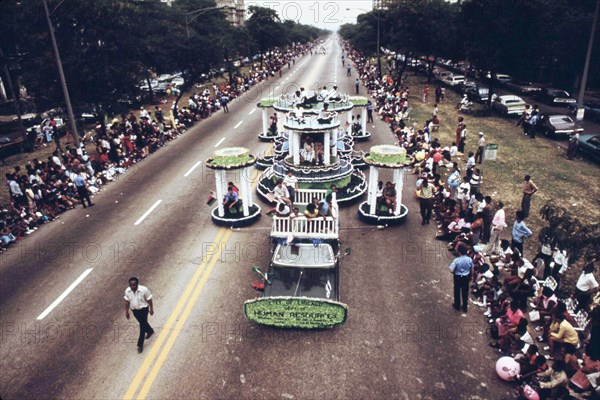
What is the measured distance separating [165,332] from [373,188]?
8595 mm

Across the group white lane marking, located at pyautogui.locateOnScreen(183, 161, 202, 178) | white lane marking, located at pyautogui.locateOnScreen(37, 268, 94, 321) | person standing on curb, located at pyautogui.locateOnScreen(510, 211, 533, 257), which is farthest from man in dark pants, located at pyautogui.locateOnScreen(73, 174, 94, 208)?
person standing on curb, located at pyautogui.locateOnScreen(510, 211, 533, 257)

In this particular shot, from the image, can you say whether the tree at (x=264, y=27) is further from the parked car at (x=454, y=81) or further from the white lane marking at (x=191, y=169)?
the white lane marking at (x=191, y=169)

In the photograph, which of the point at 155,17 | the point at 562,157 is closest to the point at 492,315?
the point at 562,157

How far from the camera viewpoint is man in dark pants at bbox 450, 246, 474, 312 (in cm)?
967

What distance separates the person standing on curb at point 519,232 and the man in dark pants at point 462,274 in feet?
9.38

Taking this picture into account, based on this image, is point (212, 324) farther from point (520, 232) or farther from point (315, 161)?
point (315, 161)

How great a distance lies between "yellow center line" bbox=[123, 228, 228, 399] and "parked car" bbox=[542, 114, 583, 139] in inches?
898

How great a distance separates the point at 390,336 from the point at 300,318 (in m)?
2.13

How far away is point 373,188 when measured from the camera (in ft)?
48.8

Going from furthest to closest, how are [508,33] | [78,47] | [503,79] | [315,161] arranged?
[503,79], [508,33], [78,47], [315,161]

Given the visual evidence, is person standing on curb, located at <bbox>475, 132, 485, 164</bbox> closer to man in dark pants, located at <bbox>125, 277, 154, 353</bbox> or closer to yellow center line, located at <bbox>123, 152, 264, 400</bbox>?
yellow center line, located at <bbox>123, 152, 264, 400</bbox>

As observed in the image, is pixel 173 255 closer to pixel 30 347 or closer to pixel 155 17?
pixel 30 347

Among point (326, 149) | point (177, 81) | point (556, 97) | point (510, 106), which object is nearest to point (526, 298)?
point (326, 149)

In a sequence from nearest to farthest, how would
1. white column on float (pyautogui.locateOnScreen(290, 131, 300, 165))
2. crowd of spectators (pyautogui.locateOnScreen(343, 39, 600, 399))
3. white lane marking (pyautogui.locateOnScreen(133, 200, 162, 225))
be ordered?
crowd of spectators (pyautogui.locateOnScreen(343, 39, 600, 399)) → white lane marking (pyautogui.locateOnScreen(133, 200, 162, 225)) → white column on float (pyautogui.locateOnScreen(290, 131, 300, 165))
